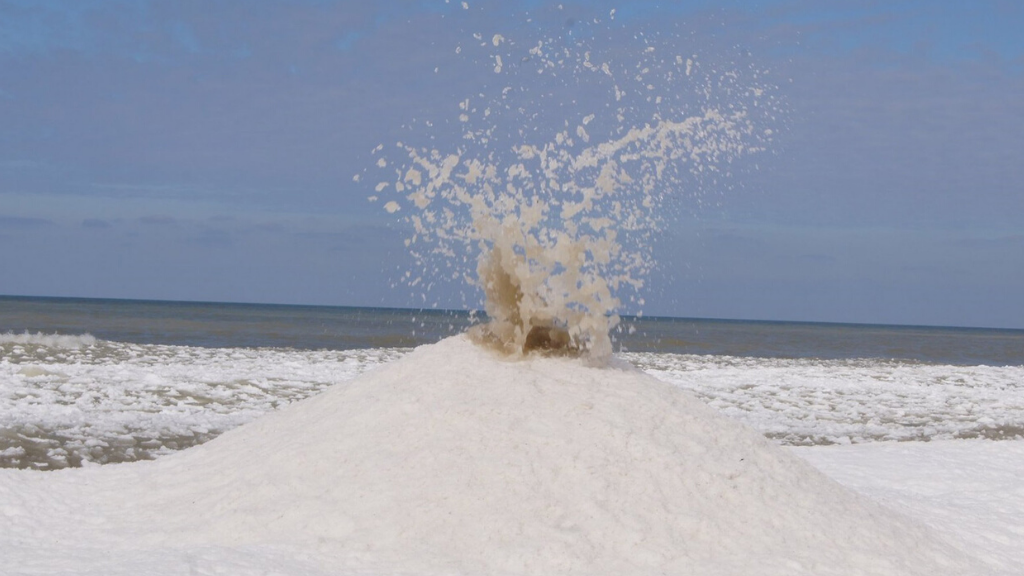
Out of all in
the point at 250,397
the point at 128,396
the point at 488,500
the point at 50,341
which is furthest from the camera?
the point at 50,341

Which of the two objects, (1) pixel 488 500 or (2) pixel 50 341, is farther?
(2) pixel 50 341

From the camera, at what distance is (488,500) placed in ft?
12.9

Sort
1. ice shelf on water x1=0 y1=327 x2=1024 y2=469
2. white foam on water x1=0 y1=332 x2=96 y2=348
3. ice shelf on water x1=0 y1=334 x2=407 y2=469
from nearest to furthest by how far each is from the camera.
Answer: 1. ice shelf on water x1=0 y1=334 x2=407 y2=469
2. ice shelf on water x1=0 y1=327 x2=1024 y2=469
3. white foam on water x1=0 y1=332 x2=96 y2=348

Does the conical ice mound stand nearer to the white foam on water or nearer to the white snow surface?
the white snow surface

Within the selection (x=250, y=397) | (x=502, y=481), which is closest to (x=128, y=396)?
(x=250, y=397)

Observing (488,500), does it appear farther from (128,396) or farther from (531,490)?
(128,396)

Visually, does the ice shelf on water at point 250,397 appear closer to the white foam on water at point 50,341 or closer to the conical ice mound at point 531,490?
the white foam on water at point 50,341

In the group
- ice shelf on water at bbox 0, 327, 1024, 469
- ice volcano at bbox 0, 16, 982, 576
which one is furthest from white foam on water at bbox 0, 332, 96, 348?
ice volcano at bbox 0, 16, 982, 576

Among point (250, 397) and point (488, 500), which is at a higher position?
point (488, 500)

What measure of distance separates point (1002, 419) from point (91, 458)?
917 centimetres

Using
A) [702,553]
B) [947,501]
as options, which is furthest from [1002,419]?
[702,553]

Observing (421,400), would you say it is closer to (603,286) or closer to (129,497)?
(603,286)

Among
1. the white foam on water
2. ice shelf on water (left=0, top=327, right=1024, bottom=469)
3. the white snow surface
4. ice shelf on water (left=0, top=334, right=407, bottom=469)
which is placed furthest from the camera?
the white foam on water

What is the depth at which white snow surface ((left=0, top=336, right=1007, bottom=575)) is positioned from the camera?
366 centimetres
